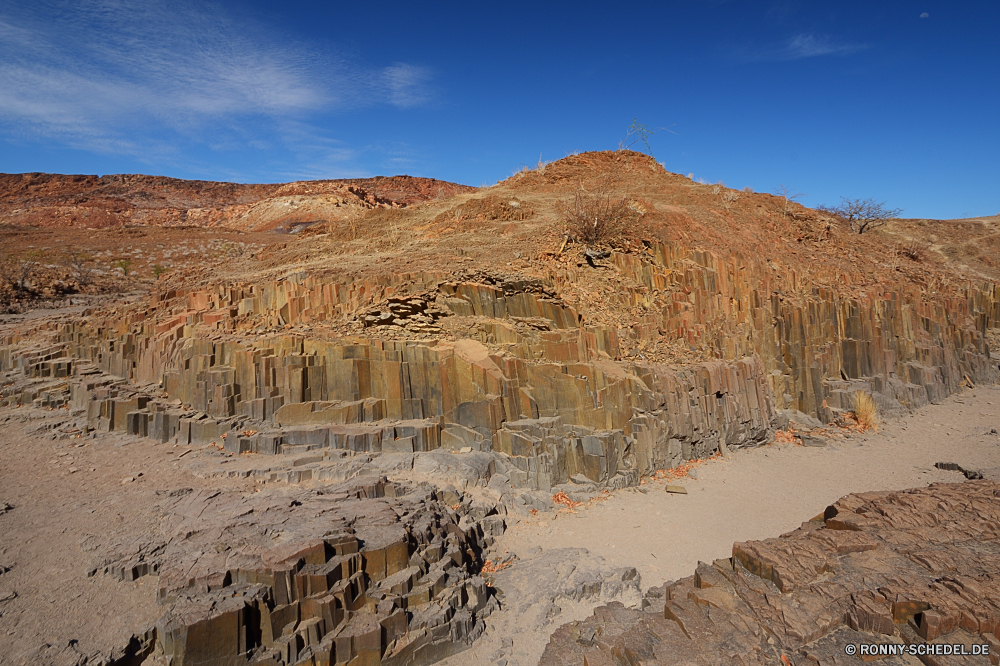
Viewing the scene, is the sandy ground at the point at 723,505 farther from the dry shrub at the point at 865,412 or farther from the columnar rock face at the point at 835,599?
the columnar rock face at the point at 835,599

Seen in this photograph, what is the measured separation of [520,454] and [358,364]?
355 centimetres

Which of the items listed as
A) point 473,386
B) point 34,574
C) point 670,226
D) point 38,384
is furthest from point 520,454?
point 38,384

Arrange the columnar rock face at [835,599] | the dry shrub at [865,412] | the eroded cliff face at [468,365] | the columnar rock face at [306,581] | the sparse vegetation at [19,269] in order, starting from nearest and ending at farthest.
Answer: the columnar rock face at [835,599] < the columnar rock face at [306,581] < the eroded cliff face at [468,365] < the dry shrub at [865,412] < the sparse vegetation at [19,269]

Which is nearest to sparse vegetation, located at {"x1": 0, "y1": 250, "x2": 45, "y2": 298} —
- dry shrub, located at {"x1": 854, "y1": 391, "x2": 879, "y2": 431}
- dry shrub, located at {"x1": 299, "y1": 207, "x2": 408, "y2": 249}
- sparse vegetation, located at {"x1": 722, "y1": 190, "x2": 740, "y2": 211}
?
dry shrub, located at {"x1": 299, "y1": 207, "x2": 408, "y2": 249}

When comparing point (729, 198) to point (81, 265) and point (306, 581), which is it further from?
point (81, 265)

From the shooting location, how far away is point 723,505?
9039 mm

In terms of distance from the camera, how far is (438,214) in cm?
1683

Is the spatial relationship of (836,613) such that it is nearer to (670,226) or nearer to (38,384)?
(670,226)

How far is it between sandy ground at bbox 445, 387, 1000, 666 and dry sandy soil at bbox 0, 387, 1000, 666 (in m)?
0.02

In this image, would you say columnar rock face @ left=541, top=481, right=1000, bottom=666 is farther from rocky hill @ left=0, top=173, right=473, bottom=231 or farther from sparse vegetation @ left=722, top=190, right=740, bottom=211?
rocky hill @ left=0, top=173, right=473, bottom=231

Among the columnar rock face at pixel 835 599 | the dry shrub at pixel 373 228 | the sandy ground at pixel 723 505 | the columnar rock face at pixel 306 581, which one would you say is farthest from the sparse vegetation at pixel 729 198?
the columnar rock face at pixel 306 581

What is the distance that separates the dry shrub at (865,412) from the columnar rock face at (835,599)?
7.50m

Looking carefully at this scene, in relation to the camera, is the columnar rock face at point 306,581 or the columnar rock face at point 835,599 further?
the columnar rock face at point 306,581

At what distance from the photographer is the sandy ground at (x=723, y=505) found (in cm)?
699
